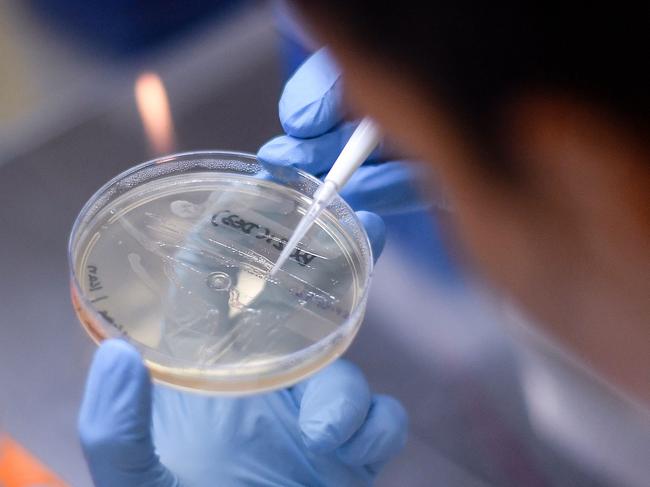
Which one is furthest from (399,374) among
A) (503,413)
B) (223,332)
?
(223,332)

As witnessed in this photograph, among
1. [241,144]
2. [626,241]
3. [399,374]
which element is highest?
[626,241]

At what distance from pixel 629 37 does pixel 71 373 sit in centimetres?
144

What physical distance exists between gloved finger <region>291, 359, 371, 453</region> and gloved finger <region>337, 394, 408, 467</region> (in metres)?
0.02

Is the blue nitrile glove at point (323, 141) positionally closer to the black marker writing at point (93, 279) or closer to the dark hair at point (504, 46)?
the black marker writing at point (93, 279)

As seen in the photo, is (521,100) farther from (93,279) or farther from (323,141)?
(323,141)

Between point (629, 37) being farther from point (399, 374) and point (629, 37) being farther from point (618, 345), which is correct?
point (399, 374)

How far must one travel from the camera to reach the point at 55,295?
1.68 m

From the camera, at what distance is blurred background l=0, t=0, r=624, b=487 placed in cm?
156

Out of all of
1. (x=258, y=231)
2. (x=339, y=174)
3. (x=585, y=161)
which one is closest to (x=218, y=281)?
(x=258, y=231)

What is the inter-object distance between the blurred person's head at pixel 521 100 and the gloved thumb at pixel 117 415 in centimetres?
48

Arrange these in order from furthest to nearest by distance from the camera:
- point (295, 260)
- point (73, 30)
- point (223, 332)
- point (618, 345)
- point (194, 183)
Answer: point (73, 30), point (194, 183), point (295, 260), point (223, 332), point (618, 345)

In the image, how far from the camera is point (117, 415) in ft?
3.06

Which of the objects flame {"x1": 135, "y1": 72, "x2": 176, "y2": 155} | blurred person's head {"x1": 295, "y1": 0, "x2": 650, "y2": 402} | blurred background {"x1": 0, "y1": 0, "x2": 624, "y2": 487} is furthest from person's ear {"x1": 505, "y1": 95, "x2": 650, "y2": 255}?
flame {"x1": 135, "y1": 72, "x2": 176, "y2": 155}

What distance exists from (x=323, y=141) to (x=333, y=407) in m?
0.52
